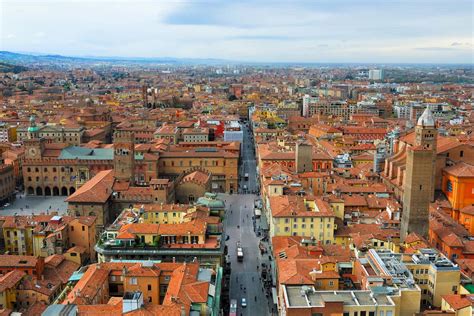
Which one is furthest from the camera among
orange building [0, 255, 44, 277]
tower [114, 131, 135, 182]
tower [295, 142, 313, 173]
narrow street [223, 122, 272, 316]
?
tower [295, 142, 313, 173]

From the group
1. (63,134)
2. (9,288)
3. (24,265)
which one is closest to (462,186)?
(24,265)

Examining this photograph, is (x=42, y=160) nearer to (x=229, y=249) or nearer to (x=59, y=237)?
(x=59, y=237)

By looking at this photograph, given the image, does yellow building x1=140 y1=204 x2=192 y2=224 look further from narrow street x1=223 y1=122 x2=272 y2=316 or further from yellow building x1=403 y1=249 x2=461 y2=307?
yellow building x1=403 y1=249 x2=461 y2=307

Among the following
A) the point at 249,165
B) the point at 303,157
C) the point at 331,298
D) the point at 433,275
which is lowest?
the point at 249,165

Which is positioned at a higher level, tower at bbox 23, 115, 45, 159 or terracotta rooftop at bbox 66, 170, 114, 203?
tower at bbox 23, 115, 45, 159

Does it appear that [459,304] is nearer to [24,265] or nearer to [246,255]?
[246,255]

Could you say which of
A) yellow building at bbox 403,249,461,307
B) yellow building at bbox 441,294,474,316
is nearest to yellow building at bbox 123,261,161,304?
yellow building at bbox 403,249,461,307

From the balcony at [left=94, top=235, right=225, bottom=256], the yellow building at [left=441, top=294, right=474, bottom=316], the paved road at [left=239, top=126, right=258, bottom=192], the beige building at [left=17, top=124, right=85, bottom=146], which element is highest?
the beige building at [left=17, top=124, right=85, bottom=146]

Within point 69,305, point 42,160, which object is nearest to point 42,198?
point 42,160
